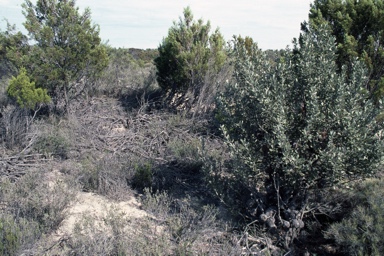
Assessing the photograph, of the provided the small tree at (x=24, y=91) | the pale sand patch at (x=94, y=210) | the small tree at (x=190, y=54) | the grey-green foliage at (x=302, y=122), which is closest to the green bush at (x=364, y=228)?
the grey-green foliage at (x=302, y=122)

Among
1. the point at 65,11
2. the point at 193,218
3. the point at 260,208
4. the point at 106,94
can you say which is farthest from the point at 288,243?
the point at 106,94

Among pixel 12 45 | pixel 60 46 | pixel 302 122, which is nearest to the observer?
pixel 302 122

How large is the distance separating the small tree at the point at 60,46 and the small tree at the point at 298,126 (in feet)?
16.1

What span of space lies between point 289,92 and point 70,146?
4610mm

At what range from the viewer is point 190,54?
29.9ft

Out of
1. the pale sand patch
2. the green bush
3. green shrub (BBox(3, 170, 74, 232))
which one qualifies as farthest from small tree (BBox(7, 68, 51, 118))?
the green bush

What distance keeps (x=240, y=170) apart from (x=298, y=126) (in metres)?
0.94

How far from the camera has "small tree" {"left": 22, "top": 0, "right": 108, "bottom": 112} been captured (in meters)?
8.09

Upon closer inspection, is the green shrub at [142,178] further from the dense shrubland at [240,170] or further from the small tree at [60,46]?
the small tree at [60,46]

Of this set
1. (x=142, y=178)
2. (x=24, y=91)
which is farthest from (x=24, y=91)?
Result: (x=142, y=178)

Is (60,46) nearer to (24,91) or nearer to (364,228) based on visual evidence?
(24,91)

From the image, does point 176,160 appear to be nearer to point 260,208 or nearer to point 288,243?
point 260,208

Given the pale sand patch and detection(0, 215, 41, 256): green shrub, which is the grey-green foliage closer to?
the pale sand patch

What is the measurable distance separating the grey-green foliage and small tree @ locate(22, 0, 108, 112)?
4.96 metres
